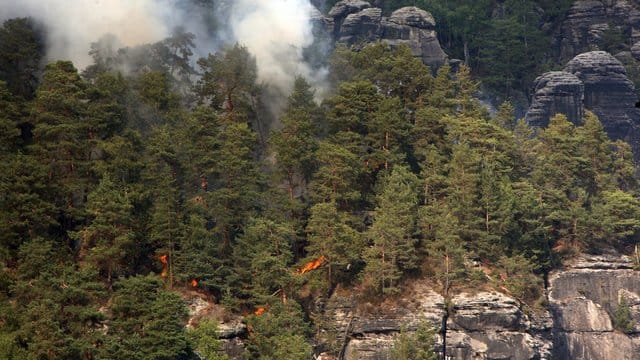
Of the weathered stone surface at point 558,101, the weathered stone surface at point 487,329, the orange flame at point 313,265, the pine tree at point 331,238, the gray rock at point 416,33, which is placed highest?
the gray rock at point 416,33

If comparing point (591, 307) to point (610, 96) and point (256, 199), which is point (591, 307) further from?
point (610, 96)

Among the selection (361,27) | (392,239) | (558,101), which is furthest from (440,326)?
(361,27)

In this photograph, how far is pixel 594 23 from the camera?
118625mm

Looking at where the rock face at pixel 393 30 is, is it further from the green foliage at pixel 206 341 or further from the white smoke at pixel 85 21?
the green foliage at pixel 206 341

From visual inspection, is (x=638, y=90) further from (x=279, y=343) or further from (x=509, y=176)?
(x=279, y=343)

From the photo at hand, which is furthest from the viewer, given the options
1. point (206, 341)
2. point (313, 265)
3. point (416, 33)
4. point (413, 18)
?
point (413, 18)

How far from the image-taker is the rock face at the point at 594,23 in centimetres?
11775

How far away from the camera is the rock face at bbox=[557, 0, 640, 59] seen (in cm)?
11775

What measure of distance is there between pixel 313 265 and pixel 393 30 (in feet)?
125

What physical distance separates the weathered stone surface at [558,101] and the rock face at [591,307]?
21581mm

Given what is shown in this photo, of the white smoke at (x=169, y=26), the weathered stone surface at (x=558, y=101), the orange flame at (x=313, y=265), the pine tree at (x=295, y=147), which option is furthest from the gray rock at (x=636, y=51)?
the orange flame at (x=313, y=265)

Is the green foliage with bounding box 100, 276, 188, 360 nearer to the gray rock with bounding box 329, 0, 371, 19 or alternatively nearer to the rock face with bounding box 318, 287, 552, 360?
the rock face with bounding box 318, 287, 552, 360

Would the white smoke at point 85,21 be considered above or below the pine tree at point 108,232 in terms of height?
above

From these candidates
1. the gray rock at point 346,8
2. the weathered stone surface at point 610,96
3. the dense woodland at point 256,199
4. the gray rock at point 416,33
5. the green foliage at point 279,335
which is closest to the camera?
the green foliage at point 279,335
